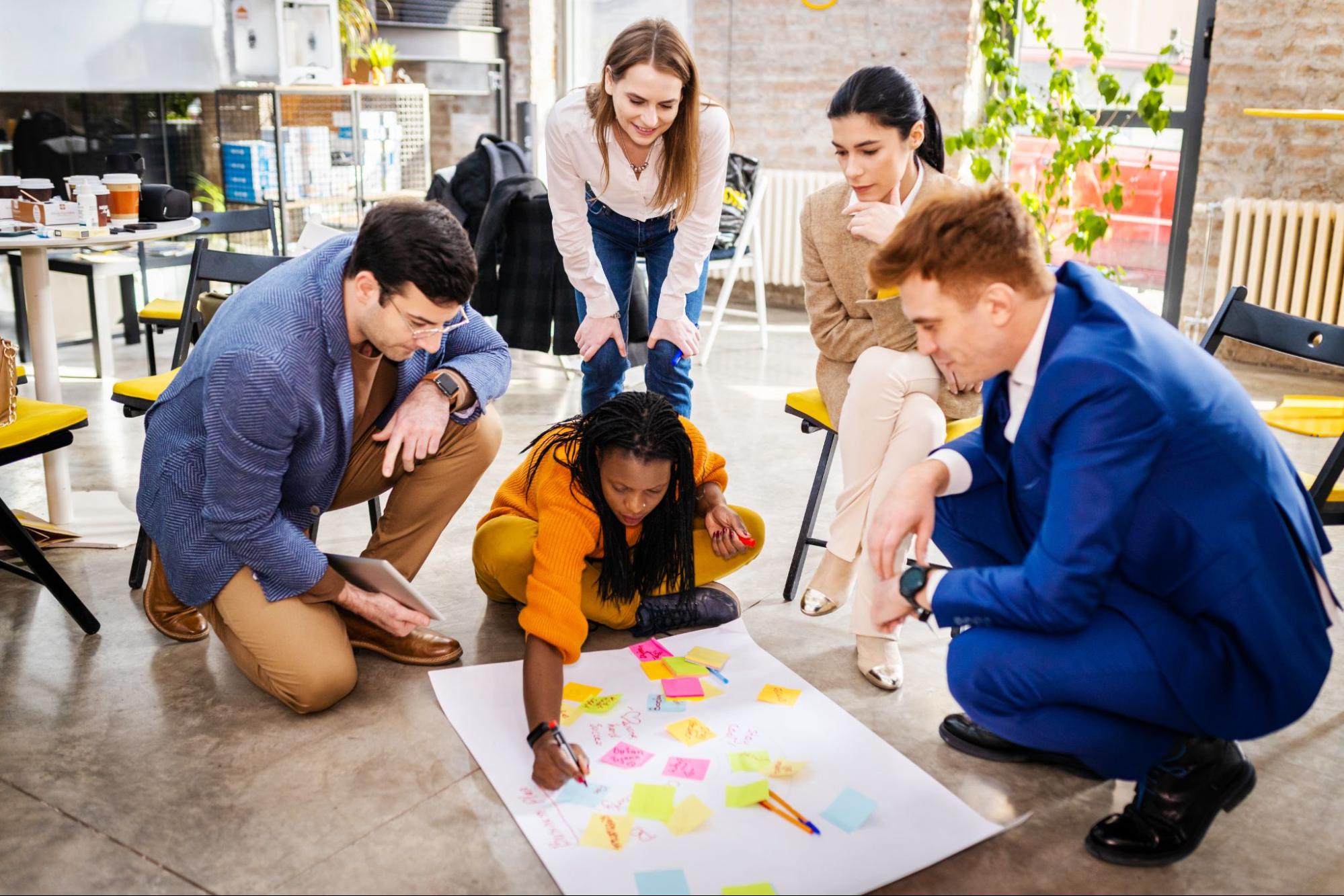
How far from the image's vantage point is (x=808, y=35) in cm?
590

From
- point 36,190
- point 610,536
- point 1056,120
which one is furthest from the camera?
point 1056,120

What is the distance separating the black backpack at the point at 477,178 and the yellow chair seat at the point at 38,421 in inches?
82.4

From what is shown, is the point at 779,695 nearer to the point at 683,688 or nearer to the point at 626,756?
the point at 683,688

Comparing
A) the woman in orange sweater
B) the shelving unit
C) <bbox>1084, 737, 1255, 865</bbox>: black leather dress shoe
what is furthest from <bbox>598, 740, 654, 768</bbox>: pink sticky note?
the shelving unit

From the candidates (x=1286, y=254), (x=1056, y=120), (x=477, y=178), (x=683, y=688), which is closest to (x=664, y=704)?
(x=683, y=688)

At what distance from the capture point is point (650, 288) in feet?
10.3

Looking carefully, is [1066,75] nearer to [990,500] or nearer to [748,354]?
[748,354]

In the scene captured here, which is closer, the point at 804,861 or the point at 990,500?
the point at 804,861

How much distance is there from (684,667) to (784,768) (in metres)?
0.40

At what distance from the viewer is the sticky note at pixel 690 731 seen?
81.1 inches

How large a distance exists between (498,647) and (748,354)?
118 inches

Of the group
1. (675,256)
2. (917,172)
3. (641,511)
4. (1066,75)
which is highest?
(1066,75)

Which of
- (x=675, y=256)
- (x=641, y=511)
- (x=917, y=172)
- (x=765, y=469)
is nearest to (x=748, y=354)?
(x=765, y=469)

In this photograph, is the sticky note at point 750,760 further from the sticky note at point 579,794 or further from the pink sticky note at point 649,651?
the pink sticky note at point 649,651
